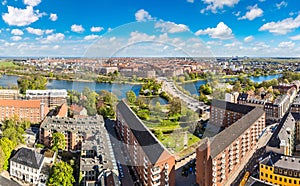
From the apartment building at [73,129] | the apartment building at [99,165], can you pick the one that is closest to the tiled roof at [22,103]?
the apartment building at [73,129]

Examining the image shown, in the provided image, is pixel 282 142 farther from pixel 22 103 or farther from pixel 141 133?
pixel 22 103

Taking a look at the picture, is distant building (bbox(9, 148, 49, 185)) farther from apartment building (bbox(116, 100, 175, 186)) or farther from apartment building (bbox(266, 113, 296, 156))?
apartment building (bbox(266, 113, 296, 156))

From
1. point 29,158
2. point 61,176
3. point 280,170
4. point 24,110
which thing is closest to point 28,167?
point 29,158

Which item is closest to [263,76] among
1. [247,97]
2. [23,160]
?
[247,97]

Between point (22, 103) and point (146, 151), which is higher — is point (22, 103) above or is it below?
below

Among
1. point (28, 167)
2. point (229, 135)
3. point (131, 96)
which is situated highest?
point (131, 96)

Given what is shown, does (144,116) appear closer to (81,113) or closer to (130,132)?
(130,132)

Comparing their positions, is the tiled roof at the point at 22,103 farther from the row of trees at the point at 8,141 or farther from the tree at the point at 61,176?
the tree at the point at 61,176
